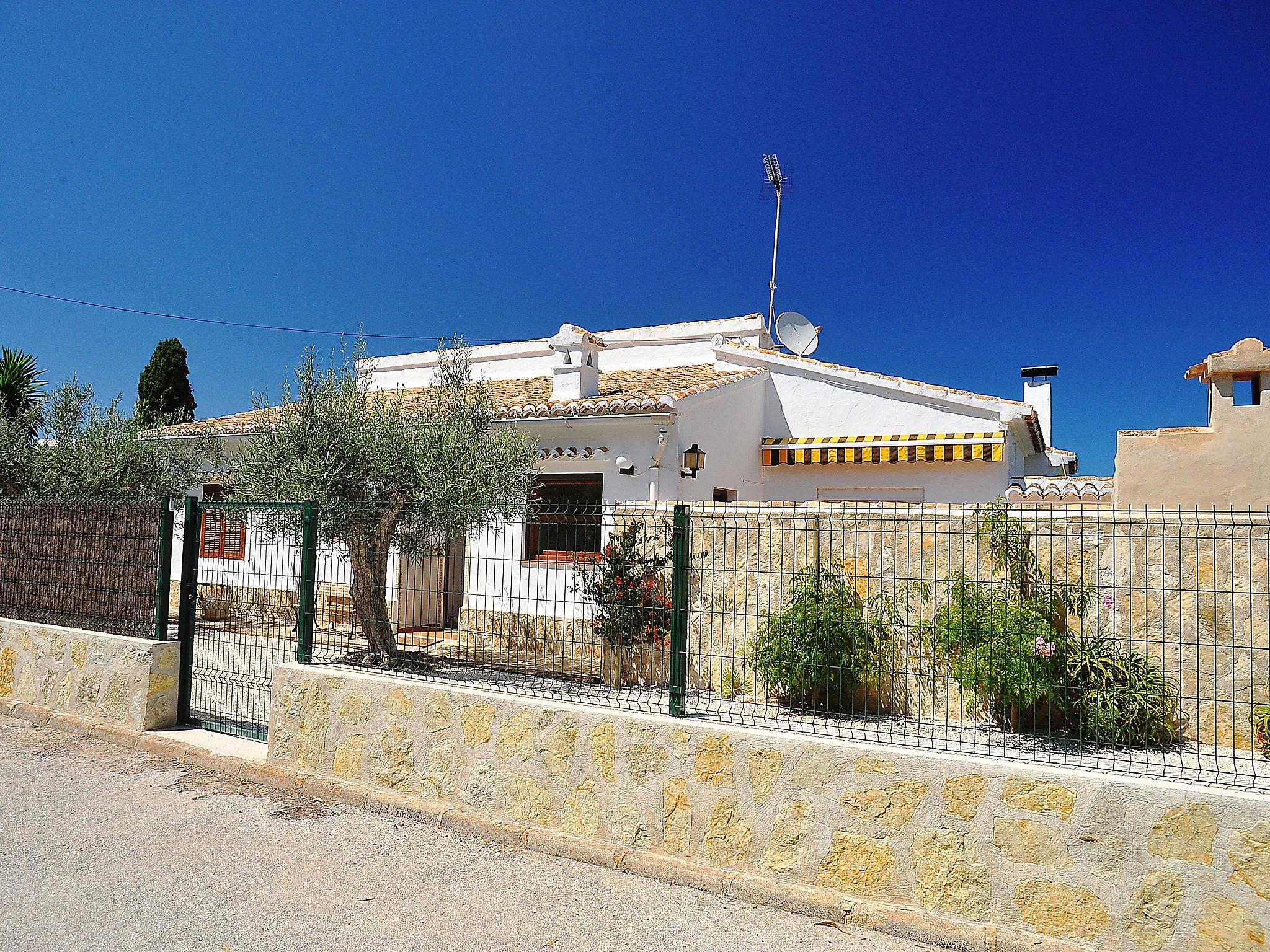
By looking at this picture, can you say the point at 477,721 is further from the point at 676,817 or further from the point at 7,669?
the point at 7,669

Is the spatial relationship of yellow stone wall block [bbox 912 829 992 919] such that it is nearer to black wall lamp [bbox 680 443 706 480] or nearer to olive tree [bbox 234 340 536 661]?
olive tree [bbox 234 340 536 661]

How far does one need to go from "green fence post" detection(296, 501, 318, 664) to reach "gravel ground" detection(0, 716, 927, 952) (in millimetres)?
1240

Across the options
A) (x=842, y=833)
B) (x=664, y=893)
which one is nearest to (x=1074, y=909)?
(x=842, y=833)

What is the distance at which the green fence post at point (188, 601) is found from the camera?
7.51 metres

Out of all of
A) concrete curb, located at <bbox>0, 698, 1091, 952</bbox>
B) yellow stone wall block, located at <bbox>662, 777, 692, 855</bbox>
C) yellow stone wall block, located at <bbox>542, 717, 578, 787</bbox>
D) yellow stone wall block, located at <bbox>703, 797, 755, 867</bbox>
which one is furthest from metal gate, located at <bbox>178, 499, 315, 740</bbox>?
yellow stone wall block, located at <bbox>703, 797, 755, 867</bbox>

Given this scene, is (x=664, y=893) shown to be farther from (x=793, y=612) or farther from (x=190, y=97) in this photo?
(x=190, y=97)

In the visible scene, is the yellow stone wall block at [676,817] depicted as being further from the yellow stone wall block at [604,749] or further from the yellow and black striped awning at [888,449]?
the yellow and black striped awning at [888,449]

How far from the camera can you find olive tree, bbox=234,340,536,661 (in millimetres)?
7828

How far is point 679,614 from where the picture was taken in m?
5.17

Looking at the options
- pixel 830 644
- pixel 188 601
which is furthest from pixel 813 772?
pixel 188 601

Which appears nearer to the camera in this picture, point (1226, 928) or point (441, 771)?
point (1226, 928)

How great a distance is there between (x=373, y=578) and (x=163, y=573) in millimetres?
1987

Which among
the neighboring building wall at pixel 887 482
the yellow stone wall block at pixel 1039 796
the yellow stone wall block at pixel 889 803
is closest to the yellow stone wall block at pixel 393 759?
the yellow stone wall block at pixel 889 803

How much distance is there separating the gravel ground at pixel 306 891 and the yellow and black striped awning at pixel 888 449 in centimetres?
997
